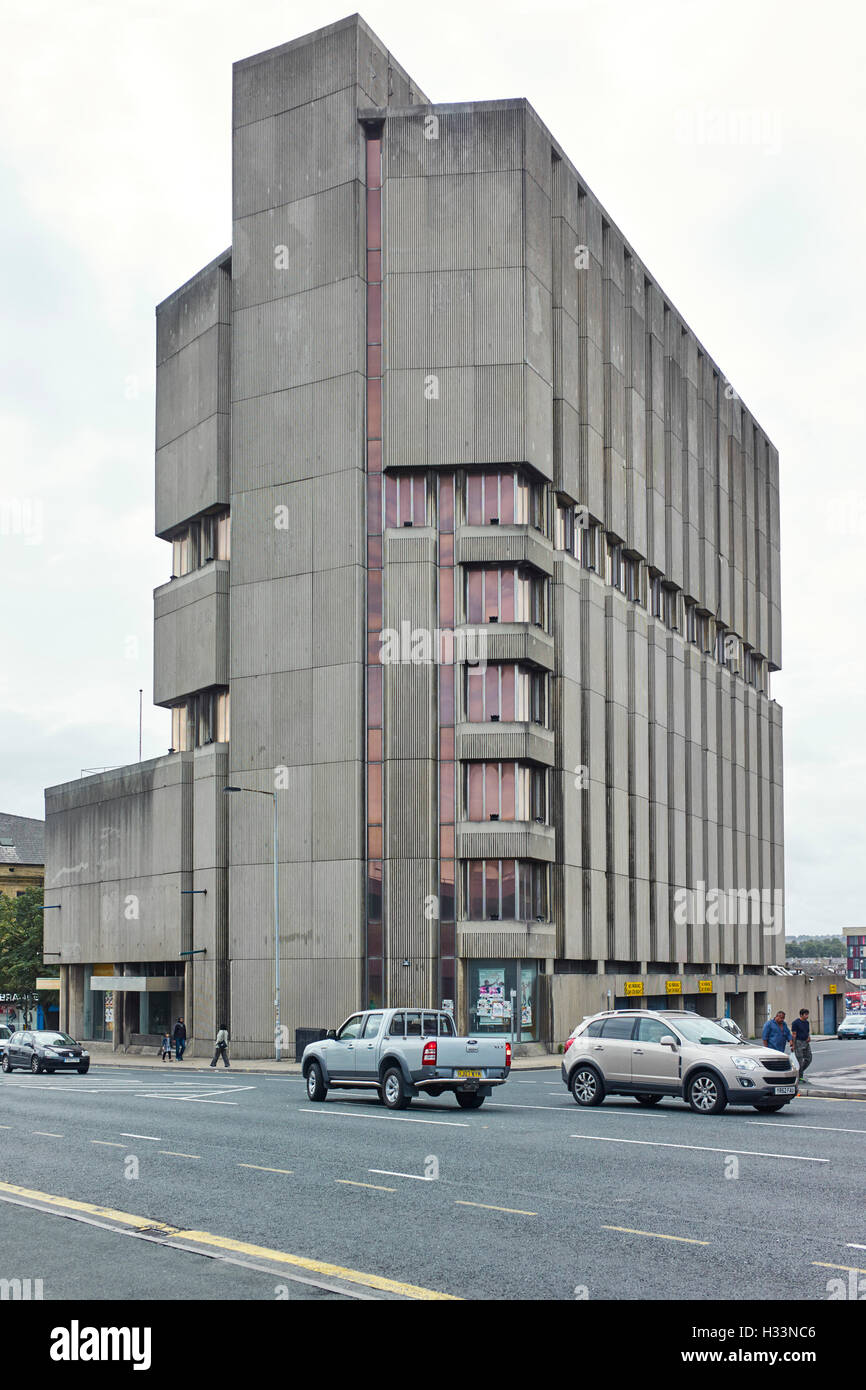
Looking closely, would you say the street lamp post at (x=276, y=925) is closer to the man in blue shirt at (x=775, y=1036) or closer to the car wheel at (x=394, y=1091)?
the man in blue shirt at (x=775, y=1036)

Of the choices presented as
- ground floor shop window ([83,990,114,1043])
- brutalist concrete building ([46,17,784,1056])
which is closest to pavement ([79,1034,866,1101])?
brutalist concrete building ([46,17,784,1056])

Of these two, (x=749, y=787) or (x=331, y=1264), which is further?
(x=749, y=787)

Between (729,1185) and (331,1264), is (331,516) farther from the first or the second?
(331,1264)

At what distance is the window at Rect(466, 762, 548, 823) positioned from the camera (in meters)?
53.7

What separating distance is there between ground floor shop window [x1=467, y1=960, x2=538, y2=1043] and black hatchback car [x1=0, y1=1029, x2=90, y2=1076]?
14539mm

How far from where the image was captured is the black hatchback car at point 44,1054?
43812mm

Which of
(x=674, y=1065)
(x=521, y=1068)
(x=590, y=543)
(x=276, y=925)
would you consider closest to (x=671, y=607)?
(x=590, y=543)

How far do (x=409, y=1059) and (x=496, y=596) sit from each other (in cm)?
3098

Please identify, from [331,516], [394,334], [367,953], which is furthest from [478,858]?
[394,334]

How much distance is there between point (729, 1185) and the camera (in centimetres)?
1530

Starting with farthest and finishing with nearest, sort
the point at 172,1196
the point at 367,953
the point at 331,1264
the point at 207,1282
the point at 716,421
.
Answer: the point at 716,421 → the point at 367,953 → the point at 172,1196 → the point at 331,1264 → the point at 207,1282

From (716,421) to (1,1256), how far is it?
7676 centimetres

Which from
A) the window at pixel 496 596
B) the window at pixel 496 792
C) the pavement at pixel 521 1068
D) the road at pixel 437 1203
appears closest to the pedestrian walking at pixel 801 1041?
the pavement at pixel 521 1068

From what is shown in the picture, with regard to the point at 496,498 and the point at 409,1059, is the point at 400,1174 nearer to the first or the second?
the point at 409,1059
